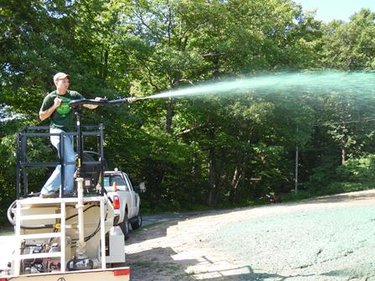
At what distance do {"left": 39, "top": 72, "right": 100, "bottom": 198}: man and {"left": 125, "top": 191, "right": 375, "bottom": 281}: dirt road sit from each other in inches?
94.7

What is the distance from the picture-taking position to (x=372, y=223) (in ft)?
29.8

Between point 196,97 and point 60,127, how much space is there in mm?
18272

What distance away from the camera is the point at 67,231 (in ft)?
20.3

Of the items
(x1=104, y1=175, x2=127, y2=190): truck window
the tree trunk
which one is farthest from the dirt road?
the tree trunk

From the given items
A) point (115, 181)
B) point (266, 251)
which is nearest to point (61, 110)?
point (266, 251)

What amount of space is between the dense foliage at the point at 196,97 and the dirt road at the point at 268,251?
6.18m

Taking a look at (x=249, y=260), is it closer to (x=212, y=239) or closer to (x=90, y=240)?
(x=212, y=239)

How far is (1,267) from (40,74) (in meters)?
10.4

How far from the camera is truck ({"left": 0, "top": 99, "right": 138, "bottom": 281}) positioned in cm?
539

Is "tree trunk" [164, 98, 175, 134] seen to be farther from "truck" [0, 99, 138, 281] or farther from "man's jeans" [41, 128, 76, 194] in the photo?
"man's jeans" [41, 128, 76, 194]

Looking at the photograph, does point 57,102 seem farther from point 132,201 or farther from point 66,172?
point 132,201

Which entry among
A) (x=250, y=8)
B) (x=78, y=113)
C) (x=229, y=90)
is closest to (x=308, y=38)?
(x=250, y=8)

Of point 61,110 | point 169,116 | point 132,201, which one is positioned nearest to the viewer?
point 61,110

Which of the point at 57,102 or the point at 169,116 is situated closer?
the point at 57,102
